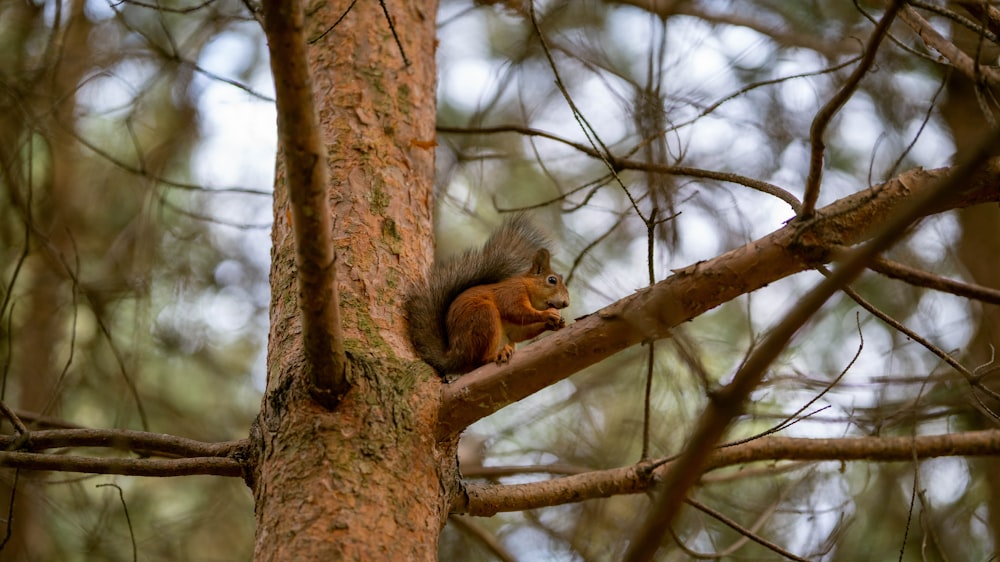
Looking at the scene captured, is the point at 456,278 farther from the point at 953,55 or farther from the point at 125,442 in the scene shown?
the point at 953,55

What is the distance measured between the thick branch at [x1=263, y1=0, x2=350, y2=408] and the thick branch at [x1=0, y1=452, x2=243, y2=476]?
26 centimetres

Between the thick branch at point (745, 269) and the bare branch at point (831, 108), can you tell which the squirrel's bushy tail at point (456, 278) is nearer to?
the thick branch at point (745, 269)

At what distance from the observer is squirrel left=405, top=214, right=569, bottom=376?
6.82 ft

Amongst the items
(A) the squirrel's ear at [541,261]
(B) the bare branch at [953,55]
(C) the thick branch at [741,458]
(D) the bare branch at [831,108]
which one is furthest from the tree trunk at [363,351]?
(B) the bare branch at [953,55]

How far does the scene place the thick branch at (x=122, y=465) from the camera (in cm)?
168

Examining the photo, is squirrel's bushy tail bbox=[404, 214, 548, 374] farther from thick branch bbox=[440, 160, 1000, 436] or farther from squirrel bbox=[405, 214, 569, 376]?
thick branch bbox=[440, 160, 1000, 436]

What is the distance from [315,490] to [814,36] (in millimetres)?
2763

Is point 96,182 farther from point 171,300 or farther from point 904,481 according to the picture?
point 904,481

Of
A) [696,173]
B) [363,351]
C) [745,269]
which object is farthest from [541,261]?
[745,269]

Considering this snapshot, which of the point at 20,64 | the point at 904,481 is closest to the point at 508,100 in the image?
the point at 20,64

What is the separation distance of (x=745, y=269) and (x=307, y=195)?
725 mm

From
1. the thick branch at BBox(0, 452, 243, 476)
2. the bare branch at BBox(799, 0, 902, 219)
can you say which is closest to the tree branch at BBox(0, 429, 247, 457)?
the thick branch at BBox(0, 452, 243, 476)

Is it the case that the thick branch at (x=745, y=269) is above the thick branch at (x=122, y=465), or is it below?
above

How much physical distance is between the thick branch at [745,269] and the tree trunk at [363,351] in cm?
34
